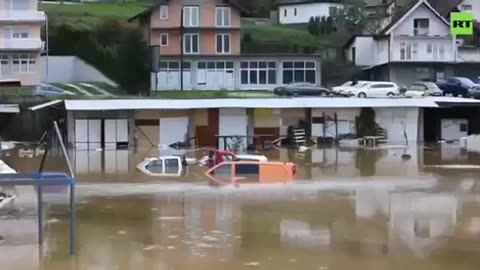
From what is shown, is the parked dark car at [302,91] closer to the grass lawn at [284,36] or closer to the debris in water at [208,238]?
the grass lawn at [284,36]

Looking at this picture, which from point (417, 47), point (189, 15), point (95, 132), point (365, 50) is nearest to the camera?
point (95, 132)

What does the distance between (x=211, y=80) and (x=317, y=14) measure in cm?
2019

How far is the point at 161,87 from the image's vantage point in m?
60.4

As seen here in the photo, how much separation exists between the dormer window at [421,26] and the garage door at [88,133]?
26.7 m

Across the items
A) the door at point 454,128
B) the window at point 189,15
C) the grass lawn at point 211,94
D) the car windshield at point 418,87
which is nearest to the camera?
the door at point 454,128

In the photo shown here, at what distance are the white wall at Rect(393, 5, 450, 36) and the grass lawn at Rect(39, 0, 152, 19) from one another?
69.7ft

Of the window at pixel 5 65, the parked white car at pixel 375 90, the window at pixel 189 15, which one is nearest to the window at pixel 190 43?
the window at pixel 189 15

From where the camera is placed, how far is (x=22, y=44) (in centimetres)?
5766

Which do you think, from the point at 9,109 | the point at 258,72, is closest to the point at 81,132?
the point at 9,109

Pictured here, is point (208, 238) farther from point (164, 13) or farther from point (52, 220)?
point (164, 13)

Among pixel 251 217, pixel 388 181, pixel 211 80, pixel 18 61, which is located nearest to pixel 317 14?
pixel 211 80

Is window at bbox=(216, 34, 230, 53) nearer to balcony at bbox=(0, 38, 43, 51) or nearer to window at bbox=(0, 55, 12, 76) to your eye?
balcony at bbox=(0, 38, 43, 51)

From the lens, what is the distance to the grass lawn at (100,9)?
7281 cm

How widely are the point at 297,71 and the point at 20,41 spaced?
17.5 meters
